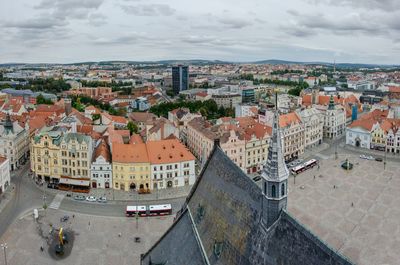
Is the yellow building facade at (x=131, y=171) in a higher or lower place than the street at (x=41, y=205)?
higher

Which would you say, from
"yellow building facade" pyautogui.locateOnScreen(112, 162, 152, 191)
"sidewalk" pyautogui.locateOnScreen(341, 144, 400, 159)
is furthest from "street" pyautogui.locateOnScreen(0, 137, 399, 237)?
"sidewalk" pyautogui.locateOnScreen(341, 144, 400, 159)

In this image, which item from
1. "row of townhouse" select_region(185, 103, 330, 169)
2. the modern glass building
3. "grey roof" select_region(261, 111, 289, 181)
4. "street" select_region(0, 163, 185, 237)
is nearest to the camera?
"grey roof" select_region(261, 111, 289, 181)

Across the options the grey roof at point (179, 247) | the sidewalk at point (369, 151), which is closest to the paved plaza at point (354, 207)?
the sidewalk at point (369, 151)

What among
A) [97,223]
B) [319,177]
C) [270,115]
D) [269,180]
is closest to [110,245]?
[97,223]

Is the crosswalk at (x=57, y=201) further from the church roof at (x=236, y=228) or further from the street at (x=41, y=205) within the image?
the church roof at (x=236, y=228)

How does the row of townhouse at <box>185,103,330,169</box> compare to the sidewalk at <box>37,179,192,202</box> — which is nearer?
the sidewalk at <box>37,179,192,202</box>

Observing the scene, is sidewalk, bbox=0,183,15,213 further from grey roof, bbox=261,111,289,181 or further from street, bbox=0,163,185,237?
grey roof, bbox=261,111,289,181

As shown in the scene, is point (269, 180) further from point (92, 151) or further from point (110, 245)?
point (92, 151)
